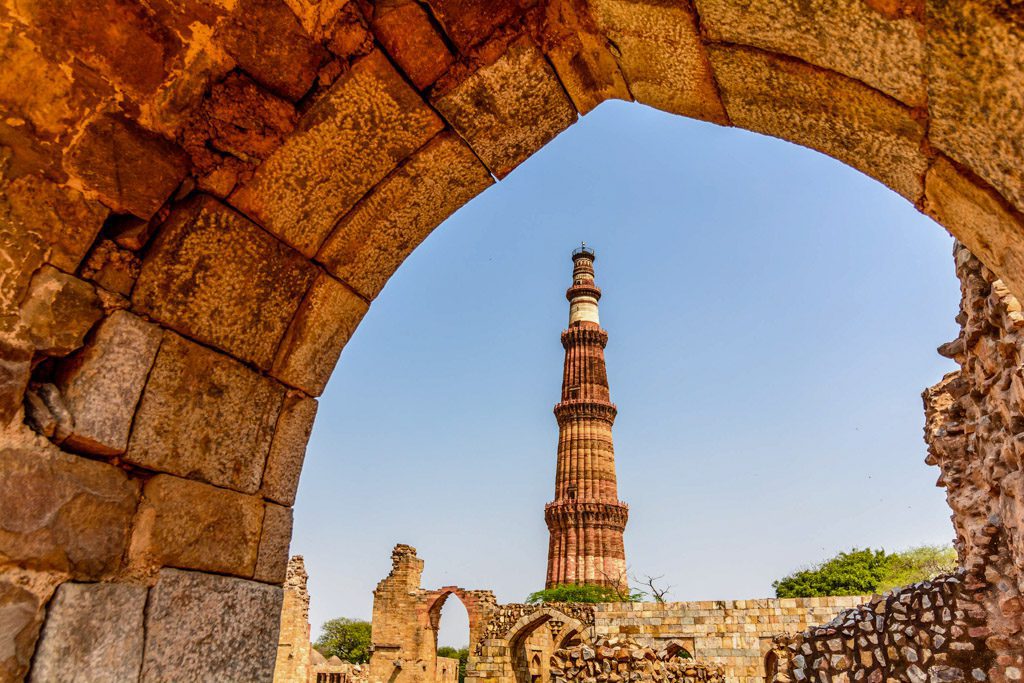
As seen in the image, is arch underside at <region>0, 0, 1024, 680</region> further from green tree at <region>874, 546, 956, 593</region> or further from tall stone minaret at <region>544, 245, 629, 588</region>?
green tree at <region>874, 546, 956, 593</region>

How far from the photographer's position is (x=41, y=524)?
5.28ft

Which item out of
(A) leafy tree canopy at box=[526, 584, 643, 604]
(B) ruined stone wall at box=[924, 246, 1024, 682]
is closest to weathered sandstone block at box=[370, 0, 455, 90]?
(B) ruined stone wall at box=[924, 246, 1024, 682]

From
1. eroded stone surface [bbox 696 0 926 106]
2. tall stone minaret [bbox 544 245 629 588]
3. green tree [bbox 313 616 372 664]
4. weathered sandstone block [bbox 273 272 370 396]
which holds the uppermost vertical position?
tall stone minaret [bbox 544 245 629 588]

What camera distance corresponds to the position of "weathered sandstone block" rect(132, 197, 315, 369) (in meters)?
1.90

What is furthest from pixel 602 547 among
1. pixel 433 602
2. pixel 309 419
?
pixel 309 419

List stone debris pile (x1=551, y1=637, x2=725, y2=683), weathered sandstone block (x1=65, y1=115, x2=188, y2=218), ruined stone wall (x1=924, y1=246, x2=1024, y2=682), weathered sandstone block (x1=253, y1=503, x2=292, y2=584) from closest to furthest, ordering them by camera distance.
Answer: weathered sandstone block (x1=65, y1=115, x2=188, y2=218) < weathered sandstone block (x1=253, y1=503, x2=292, y2=584) < ruined stone wall (x1=924, y1=246, x2=1024, y2=682) < stone debris pile (x1=551, y1=637, x2=725, y2=683)

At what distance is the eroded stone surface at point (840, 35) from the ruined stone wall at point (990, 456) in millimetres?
3471

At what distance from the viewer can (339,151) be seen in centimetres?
203

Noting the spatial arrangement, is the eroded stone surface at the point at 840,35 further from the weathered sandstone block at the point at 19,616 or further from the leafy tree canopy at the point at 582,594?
the leafy tree canopy at the point at 582,594

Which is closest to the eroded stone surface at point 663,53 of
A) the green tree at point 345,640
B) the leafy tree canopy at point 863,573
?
the leafy tree canopy at point 863,573

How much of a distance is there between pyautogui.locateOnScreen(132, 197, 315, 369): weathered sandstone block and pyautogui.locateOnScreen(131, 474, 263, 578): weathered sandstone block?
1.46ft

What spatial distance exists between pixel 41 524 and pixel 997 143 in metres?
2.29

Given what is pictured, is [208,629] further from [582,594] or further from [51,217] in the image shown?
[582,594]

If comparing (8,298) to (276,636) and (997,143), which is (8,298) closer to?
(276,636)
